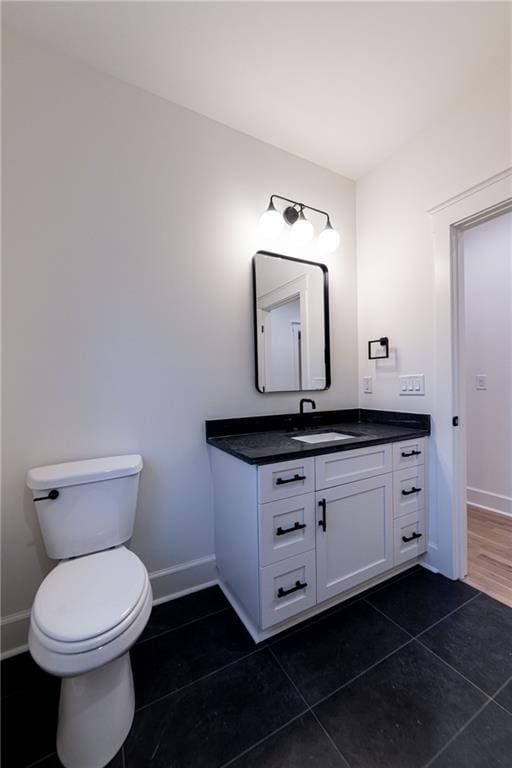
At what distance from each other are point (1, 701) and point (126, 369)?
51.6 inches

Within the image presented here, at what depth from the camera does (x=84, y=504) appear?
48.7 inches

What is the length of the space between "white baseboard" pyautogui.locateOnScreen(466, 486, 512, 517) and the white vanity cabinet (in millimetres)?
1204

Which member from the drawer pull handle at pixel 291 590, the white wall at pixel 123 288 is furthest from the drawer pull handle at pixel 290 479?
the white wall at pixel 123 288

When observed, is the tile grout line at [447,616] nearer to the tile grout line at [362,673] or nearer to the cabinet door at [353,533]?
the tile grout line at [362,673]

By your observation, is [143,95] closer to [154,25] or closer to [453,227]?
[154,25]

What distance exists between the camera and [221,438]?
1689mm

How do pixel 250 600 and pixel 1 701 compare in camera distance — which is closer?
pixel 1 701

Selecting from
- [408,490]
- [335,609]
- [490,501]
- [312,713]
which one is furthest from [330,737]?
[490,501]

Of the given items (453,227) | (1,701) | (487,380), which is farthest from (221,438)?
(487,380)

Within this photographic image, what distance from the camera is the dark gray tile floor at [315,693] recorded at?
929mm

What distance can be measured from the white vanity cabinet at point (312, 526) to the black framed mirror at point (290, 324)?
61cm

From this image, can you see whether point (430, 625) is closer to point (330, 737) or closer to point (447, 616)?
point (447, 616)

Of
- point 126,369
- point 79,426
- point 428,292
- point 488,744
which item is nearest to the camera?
point 488,744

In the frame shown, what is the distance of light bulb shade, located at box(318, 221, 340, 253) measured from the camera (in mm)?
1947
